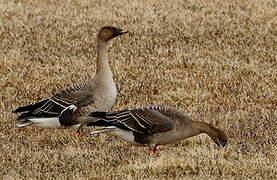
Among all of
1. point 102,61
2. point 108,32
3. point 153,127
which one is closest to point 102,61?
point 102,61

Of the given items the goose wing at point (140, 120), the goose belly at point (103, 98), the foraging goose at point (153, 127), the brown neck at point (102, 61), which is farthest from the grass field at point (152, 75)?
the brown neck at point (102, 61)

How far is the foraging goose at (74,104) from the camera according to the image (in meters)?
10.7

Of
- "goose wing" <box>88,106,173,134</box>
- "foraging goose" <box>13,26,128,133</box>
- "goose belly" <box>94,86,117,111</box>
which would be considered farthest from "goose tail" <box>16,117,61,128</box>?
"goose wing" <box>88,106,173,134</box>

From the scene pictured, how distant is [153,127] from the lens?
31.6ft

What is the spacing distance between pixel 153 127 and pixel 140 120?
19 centimetres

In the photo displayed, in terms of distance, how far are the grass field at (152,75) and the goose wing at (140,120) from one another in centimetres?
34

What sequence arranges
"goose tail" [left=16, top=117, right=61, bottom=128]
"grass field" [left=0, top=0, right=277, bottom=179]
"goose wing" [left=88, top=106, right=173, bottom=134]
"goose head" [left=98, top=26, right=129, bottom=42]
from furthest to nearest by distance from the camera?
"goose head" [left=98, top=26, right=129, bottom=42] → "goose tail" [left=16, top=117, right=61, bottom=128] → "goose wing" [left=88, top=106, right=173, bottom=134] → "grass field" [left=0, top=0, right=277, bottom=179]

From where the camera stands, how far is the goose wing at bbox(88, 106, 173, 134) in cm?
960

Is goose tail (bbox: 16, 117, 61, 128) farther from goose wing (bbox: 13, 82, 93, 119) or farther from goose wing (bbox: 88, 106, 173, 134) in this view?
goose wing (bbox: 88, 106, 173, 134)

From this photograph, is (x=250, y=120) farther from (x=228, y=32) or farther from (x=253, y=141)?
(x=228, y=32)

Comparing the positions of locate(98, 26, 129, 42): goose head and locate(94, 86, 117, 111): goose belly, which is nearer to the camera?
locate(94, 86, 117, 111): goose belly

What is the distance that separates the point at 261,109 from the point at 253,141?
8.28 ft

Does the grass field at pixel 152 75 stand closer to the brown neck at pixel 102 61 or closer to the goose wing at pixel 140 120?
the goose wing at pixel 140 120

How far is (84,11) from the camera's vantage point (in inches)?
993
